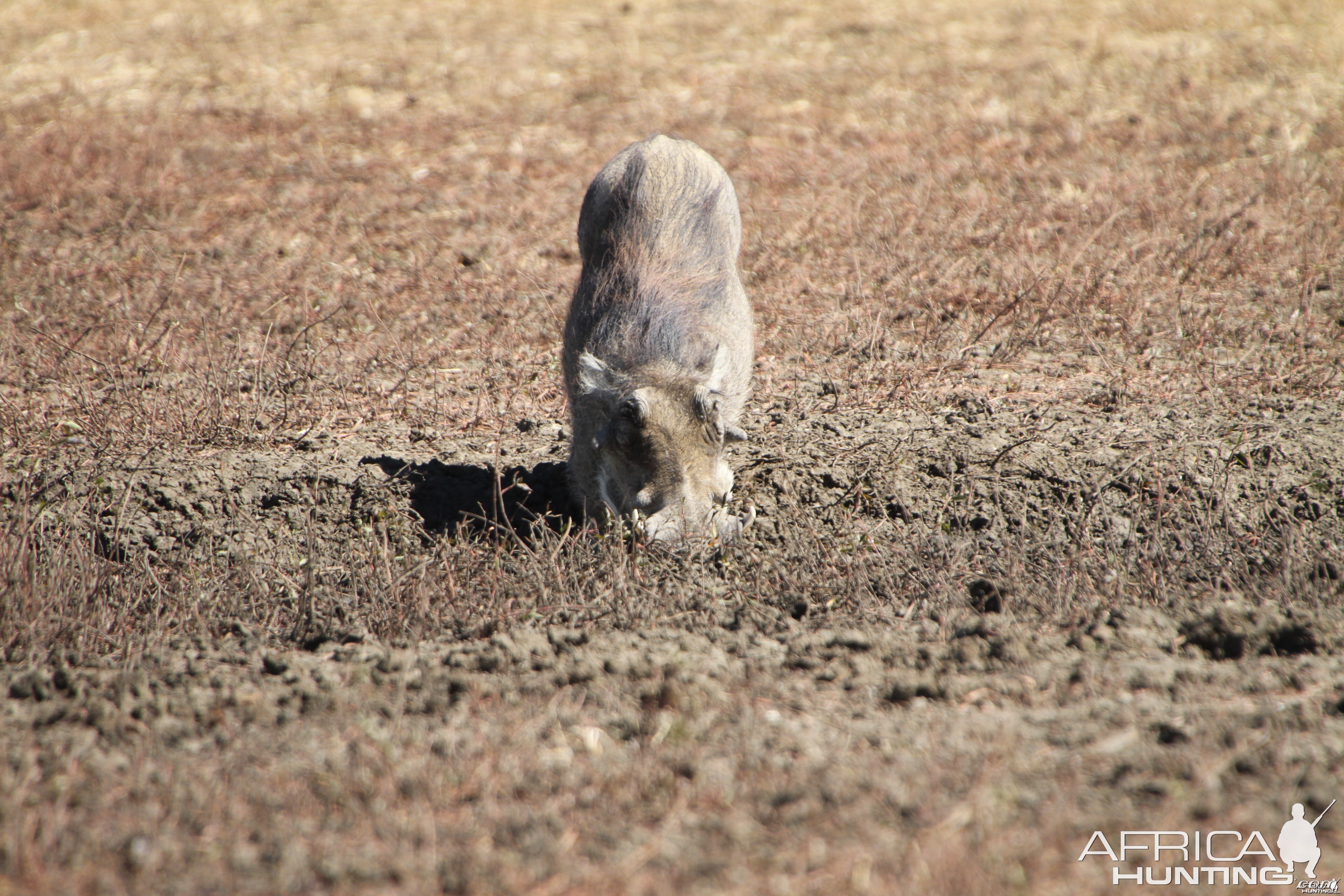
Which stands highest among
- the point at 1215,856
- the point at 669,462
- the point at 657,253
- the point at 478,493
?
the point at 657,253

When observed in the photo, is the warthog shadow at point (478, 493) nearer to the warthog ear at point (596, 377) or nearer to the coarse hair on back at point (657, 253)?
the warthog ear at point (596, 377)

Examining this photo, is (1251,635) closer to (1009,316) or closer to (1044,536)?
(1044,536)

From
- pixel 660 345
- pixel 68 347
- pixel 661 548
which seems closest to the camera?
pixel 661 548

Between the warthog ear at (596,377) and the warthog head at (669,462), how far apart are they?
4.9 inches

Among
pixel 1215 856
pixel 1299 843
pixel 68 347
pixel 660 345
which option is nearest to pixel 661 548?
pixel 660 345

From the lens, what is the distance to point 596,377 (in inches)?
182

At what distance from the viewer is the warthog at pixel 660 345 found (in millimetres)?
4234

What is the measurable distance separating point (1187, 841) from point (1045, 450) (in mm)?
2391

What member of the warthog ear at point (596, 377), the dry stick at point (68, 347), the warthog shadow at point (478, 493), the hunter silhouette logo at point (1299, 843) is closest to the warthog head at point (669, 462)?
the warthog ear at point (596, 377)

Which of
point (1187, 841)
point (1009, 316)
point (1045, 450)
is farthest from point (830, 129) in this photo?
point (1187, 841)

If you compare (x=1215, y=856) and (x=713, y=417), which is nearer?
(x=1215, y=856)

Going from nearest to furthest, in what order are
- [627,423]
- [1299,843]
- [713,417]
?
[1299,843], [627,423], [713,417]

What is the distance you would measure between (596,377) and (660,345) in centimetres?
34

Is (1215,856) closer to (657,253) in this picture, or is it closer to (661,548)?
(661,548)
